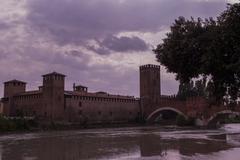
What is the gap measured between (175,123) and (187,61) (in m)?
54.4

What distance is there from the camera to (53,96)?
60094 millimetres

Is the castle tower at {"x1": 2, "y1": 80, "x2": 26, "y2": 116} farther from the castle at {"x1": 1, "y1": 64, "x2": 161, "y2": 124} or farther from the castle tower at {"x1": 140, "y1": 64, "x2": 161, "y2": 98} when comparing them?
the castle tower at {"x1": 140, "y1": 64, "x2": 161, "y2": 98}

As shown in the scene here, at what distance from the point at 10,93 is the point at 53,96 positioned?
34.3 ft

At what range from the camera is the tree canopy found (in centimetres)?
1003

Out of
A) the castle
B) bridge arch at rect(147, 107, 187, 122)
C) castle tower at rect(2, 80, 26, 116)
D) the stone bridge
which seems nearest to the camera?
the stone bridge

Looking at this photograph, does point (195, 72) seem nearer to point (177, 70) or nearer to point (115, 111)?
point (177, 70)

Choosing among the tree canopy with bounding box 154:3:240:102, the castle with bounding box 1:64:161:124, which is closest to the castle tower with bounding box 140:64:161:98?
the castle with bounding box 1:64:161:124

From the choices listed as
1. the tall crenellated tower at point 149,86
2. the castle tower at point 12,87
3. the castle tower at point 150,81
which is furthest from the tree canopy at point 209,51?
the castle tower at point 150,81

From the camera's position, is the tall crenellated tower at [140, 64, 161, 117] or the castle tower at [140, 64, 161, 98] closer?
the tall crenellated tower at [140, 64, 161, 117]

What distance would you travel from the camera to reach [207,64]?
10.2 metres

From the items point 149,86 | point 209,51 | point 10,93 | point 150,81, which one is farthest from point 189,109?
point 209,51

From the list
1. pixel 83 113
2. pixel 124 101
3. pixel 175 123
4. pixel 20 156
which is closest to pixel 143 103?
pixel 124 101

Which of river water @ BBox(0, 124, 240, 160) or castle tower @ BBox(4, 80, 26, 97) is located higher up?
castle tower @ BBox(4, 80, 26, 97)

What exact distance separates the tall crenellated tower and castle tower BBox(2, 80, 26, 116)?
21745 millimetres
